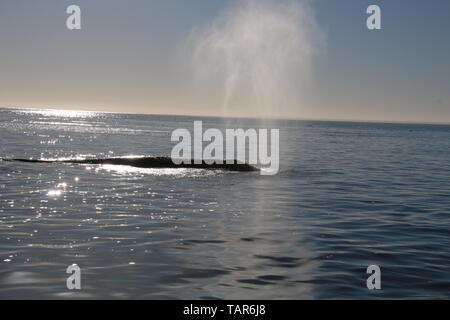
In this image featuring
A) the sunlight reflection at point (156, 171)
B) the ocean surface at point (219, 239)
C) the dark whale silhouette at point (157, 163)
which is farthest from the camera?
the dark whale silhouette at point (157, 163)

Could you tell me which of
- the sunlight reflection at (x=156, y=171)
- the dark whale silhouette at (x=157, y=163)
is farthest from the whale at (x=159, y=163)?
the sunlight reflection at (x=156, y=171)

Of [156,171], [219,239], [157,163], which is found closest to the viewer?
[219,239]

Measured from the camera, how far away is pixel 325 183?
36.9 m

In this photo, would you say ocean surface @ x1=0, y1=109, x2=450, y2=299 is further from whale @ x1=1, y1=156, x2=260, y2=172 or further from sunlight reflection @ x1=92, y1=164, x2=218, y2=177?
whale @ x1=1, y1=156, x2=260, y2=172

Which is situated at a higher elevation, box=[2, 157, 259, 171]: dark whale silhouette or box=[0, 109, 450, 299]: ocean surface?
box=[2, 157, 259, 171]: dark whale silhouette

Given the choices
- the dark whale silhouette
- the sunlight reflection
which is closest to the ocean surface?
the sunlight reflection

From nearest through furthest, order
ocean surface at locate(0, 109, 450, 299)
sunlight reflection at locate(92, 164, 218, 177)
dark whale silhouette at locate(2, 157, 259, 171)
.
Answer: ocean surface at locate(0, 109, 450, 299), sunlight reflection at locate(92, 164, 218, 177), dark whale silhouette at locate(2, 157, 259, 171)

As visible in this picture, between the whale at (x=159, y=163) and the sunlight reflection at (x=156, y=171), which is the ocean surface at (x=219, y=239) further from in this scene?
the whale at (x=159, y=163)

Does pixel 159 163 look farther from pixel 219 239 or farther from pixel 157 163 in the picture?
pixel 219 239

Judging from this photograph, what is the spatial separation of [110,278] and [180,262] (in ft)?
7.83

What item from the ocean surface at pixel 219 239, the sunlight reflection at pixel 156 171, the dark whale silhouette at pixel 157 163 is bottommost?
the ocean surface at pixel 219 239

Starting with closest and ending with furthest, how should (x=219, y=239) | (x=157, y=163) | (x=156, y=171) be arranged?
1. (x=219, y=239)
2. (x=156, y=171)
3. (x=157, y=163)

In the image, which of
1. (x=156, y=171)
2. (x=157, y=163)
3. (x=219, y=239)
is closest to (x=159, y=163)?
(x=157, y=163)
